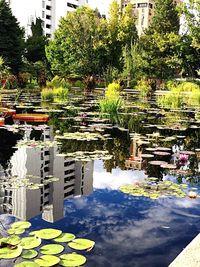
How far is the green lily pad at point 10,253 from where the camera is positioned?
7.45 ft

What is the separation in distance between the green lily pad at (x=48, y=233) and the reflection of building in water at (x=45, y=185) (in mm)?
297

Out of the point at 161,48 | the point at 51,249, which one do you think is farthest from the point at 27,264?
the point at 161,48

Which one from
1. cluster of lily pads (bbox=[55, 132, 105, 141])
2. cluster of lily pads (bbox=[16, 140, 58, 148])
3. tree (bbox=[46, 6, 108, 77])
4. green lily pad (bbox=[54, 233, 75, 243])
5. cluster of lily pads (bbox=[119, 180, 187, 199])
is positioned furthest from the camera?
tree (bbox=[46, 6, 108, 77])

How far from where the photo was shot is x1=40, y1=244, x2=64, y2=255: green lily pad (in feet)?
7.72

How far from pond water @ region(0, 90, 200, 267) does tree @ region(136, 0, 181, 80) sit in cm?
2106

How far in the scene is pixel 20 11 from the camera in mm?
66438

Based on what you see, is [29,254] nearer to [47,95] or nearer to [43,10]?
[47,95]

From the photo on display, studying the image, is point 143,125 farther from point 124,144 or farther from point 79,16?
point 79,16

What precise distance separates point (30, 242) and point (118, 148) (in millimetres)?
3752

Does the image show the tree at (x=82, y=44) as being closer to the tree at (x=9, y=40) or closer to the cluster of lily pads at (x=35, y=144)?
the tree at (x=9, y=40)

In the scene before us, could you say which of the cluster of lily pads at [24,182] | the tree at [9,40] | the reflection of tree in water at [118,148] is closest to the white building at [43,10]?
the tree at [9,40]

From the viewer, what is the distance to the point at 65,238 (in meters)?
2.64

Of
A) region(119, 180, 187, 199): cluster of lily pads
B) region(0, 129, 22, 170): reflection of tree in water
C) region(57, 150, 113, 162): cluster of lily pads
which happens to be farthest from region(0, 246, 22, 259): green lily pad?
region(57, 150, 113, 162): cluster of lily pads

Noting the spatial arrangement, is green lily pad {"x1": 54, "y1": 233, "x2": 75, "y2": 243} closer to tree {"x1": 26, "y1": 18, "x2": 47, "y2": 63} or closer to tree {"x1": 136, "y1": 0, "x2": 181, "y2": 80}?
tree {"x1": 136, "y1": 0, "x2": 181, "y2": 80}
